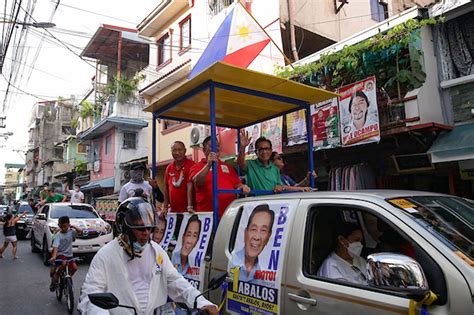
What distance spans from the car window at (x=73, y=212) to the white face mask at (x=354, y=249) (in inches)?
384

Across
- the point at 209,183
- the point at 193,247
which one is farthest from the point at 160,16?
the point at 193,247

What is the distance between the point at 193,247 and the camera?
11.9 feet

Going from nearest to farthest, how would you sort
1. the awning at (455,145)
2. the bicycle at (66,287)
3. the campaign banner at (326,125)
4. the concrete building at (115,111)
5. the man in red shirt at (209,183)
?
1. the man in red shirt at (209,183)
2. the awning at (455,145)
3. the bicycle at (66,287)
4. the campaign banner at (326,125)
5. the concrete building at (115,111)

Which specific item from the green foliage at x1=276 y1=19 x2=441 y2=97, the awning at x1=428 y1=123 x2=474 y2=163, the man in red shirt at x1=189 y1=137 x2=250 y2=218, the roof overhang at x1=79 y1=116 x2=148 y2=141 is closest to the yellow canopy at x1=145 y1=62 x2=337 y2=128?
the man in red shirt at x1=189 y1=137 x2=250 y2=218

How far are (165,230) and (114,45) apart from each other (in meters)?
20.7

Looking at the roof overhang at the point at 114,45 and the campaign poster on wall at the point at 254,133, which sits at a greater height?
the roof overhang at the point at 114,45

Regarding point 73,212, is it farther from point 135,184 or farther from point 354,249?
point 354,249

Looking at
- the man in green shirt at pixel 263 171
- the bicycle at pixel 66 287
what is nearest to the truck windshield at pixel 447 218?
the man in green shirt at pixel 263 171

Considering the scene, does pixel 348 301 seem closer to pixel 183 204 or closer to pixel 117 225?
pixel 117 225

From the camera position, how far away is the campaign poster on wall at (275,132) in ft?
28.5

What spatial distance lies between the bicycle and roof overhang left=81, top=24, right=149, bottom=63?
53.2 feet

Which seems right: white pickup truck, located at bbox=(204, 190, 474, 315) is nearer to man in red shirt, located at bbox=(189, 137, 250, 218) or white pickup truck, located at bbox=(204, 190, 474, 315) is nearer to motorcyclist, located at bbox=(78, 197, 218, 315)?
motorcyclist, located at bbox=(78, 197, 218, 315)

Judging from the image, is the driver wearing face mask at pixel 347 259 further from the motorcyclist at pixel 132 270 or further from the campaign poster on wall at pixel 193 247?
the campaign poster on wall at pixel 193 247

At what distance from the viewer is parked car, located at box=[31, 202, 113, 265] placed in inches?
383
